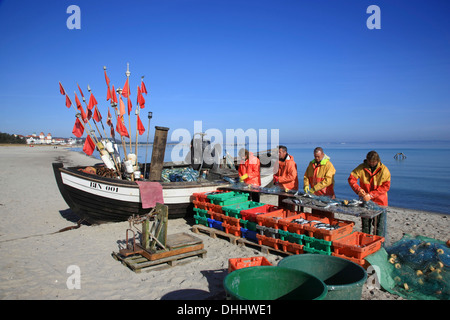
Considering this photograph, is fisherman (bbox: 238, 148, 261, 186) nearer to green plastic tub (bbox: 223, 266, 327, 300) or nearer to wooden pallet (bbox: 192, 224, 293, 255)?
wooden pallet (bbox: 192, 224, 293, 255)

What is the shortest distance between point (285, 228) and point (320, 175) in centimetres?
185

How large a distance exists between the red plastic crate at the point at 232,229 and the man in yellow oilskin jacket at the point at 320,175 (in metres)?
1.80

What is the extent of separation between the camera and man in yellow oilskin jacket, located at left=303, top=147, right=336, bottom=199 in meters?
6.61

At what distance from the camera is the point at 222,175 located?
30.8 ft

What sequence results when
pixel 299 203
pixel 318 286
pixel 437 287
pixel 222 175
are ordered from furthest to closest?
pixel 222 175 → pixel 299 203 → pixel 437 287 → pixel 318 286

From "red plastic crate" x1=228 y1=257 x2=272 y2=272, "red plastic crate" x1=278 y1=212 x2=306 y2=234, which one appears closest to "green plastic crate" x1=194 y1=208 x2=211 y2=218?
"red plastic crate" x1=278 y1=212 x2=306 y2=234

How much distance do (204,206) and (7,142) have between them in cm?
10333

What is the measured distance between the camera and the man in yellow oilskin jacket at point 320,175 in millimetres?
6605

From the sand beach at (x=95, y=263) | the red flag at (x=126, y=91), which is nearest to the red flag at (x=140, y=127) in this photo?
the red flag at (x=126, y=91)

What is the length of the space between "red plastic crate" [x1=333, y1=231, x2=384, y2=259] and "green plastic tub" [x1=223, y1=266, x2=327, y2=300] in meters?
1.79

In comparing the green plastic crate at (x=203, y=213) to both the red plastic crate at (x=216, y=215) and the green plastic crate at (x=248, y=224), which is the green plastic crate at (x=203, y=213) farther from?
the green plastic crate at (x=248, y=224)

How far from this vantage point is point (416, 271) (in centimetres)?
457
